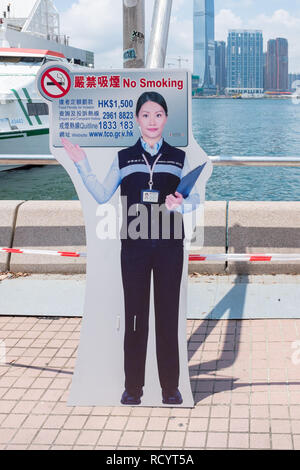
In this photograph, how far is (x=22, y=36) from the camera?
3816 centimetres

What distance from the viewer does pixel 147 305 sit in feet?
14.6

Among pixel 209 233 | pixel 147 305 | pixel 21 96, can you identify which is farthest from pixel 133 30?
pixel 21 96

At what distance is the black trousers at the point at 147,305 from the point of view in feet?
14.4

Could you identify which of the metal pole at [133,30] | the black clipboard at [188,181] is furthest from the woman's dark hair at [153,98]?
the metal pole at [133,30]

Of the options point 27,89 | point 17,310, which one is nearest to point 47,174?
point 27,89

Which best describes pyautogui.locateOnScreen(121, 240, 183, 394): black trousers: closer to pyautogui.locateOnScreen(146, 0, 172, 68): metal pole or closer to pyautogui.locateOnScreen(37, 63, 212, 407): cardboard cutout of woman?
pyautogui.locateOnScreen(37, 63, 212, 407): cardboard cutout of woman

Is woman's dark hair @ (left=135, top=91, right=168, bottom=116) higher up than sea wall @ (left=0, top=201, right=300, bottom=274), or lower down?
higher up

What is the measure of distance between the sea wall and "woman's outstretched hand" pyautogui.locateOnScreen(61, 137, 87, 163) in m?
3.12

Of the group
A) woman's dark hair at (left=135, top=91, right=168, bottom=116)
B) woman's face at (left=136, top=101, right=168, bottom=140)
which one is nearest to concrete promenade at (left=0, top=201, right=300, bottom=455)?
woman's face at (left=136, top=101, right=168, bottom=140)

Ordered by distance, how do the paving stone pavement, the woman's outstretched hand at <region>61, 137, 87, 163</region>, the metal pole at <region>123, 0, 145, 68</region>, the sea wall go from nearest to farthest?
the paving stone pavement, the woman's outstretched hand at <region>61, 137, 87, 163</region>, the metal pole at <region>123, 0, 145, 68</region>, the sea wall

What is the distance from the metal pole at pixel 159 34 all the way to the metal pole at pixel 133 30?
0.28 m

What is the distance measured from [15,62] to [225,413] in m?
31.3

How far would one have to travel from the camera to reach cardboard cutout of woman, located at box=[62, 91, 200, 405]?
14.0 ft
